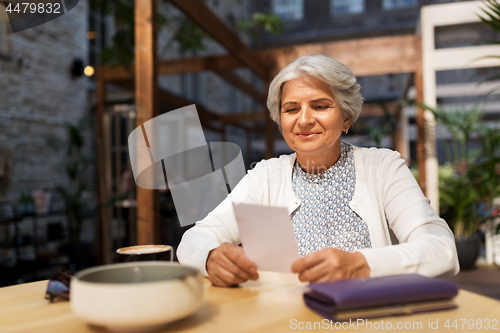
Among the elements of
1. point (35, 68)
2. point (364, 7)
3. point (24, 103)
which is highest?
point (364, 7)

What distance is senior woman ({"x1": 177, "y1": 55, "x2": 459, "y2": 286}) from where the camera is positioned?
1202 millimetres

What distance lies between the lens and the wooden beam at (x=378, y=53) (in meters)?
4.74

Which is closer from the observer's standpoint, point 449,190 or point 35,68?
point 449,190

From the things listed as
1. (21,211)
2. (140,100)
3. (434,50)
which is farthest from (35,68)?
(434,50)

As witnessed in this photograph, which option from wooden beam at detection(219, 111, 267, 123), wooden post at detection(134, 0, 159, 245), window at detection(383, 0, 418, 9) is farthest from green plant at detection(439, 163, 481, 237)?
window at detection(383, 0, 418, 9)

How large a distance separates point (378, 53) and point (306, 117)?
3.95m

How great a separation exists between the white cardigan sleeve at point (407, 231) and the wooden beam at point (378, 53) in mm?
3645

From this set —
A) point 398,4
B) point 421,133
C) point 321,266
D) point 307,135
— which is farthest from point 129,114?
point 398,4

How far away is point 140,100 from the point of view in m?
2.66

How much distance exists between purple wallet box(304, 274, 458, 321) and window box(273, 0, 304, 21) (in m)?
15.9

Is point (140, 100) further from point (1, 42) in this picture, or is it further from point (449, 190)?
point (1, 42)

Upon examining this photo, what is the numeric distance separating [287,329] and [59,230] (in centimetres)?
548

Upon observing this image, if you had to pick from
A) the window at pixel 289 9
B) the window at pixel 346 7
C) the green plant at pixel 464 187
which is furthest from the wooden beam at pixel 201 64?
the window at pixel 346 7

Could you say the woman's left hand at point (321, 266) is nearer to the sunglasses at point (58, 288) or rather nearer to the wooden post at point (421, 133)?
the sunglasses at point (58, 288)
